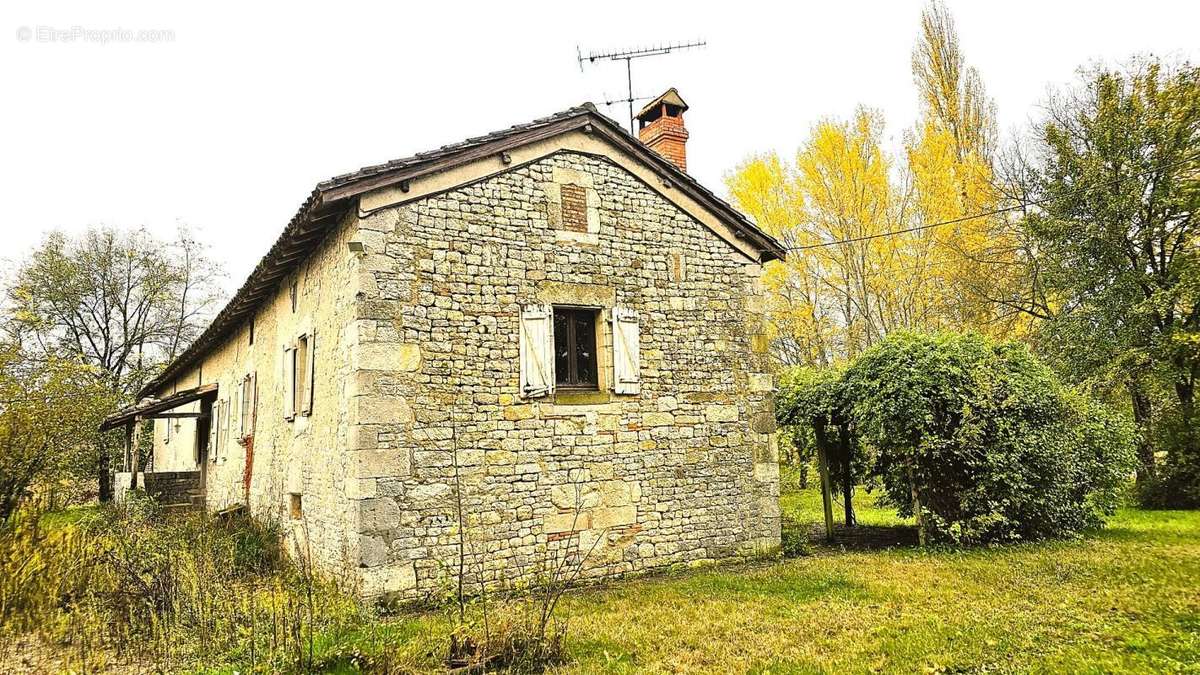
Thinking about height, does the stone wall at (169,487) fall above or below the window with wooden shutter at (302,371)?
below

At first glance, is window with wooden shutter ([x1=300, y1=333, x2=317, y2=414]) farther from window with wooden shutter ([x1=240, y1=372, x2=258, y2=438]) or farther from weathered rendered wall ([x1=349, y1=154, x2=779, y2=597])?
window with wooden shutter ([x1=240, y1=372, x2=258, y2=438])

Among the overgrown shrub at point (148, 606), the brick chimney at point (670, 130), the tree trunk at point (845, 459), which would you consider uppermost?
the brick chimney at point (670, 130)

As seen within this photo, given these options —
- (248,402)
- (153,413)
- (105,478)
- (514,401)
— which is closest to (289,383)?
(248,402)

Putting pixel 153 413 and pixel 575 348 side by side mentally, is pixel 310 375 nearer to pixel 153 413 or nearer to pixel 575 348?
pixel 575 348

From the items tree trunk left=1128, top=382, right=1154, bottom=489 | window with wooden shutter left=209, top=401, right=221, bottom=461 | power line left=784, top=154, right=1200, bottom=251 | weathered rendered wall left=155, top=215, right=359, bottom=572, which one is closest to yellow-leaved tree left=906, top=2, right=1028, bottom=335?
power line left=784, top=154, right=1200, bottom=251

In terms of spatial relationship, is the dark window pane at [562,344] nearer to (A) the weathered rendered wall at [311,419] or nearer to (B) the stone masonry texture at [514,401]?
(B) the stone masonry texture at [514,401]

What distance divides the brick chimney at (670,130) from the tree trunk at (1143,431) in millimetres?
10804

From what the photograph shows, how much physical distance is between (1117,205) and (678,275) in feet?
35.7

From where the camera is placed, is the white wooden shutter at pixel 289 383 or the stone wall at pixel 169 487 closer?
the white wooden shutter at pixel 289 383

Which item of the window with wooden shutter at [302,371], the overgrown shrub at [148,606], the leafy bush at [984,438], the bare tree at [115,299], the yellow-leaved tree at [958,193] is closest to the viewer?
the overgrown shrub at [148,606]

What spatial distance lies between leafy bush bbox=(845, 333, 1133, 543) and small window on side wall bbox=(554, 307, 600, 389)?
4.45m

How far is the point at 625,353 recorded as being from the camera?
937 centimetres

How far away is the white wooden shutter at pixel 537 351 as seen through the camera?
8.59 metres

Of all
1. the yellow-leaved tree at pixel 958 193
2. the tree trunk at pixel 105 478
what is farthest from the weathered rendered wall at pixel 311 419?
the yellow-leaved tree at pixel 958 193
